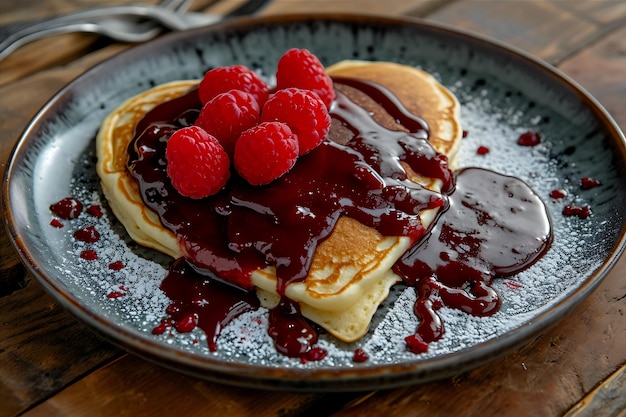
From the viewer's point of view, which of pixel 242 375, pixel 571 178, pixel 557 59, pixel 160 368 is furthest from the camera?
pixel 557 59

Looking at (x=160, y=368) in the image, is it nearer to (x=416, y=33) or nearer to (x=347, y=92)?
(x=347, y=92)

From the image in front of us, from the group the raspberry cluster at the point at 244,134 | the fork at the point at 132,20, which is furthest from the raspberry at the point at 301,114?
the fork at the point at 132,20

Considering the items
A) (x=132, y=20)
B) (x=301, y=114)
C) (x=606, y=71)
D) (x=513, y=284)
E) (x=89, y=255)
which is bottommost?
(x=89, y=255)

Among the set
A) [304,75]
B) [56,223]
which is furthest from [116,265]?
[304,75]

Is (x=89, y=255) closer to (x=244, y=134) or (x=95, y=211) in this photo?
(x=95, y=211)

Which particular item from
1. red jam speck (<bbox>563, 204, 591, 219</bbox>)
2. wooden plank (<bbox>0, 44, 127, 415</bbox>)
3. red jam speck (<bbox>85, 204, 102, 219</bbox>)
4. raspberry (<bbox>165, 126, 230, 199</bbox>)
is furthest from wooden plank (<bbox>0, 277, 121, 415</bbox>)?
red jam speck (<bbox>563, 204, 591, 219</bbox>)

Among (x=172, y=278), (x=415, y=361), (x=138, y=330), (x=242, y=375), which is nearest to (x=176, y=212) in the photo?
(x=172, y=278)

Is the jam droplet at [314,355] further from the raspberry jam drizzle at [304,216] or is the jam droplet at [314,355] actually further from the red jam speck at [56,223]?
the red jam speck at [56,223]
